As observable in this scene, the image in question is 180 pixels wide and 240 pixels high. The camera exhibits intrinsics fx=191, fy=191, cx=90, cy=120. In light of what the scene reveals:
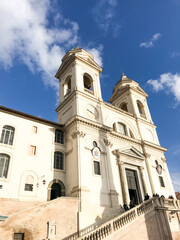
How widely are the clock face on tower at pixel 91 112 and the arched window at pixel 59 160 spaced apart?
5.59 meters

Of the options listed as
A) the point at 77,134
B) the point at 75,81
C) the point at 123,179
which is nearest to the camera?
the point at 77,134

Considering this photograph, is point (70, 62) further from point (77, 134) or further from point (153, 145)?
point (153, 145)

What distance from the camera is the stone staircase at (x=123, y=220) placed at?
37.8 ft

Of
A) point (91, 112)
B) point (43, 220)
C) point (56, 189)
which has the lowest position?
point (43, 220)

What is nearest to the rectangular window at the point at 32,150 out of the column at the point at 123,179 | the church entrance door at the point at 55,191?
the church entrance door at the point at 55,191

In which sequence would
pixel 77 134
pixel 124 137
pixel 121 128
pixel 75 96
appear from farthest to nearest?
pixel 121 128 → pixel 124 137 → pixel 75 96 → pixel 77 134

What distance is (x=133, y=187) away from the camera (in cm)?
2120

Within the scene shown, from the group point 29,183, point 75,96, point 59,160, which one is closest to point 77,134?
point 59,160

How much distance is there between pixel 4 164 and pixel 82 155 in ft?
22.7

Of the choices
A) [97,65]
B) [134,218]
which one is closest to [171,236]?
[134,218]

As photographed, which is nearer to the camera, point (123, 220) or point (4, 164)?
point (123, 220)

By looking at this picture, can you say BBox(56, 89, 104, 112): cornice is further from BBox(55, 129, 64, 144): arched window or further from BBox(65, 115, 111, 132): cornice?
BBox(55, 129, 64, 144): arched window

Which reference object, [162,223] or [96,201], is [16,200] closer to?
[96,201]

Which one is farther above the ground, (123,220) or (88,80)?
(88,80)
